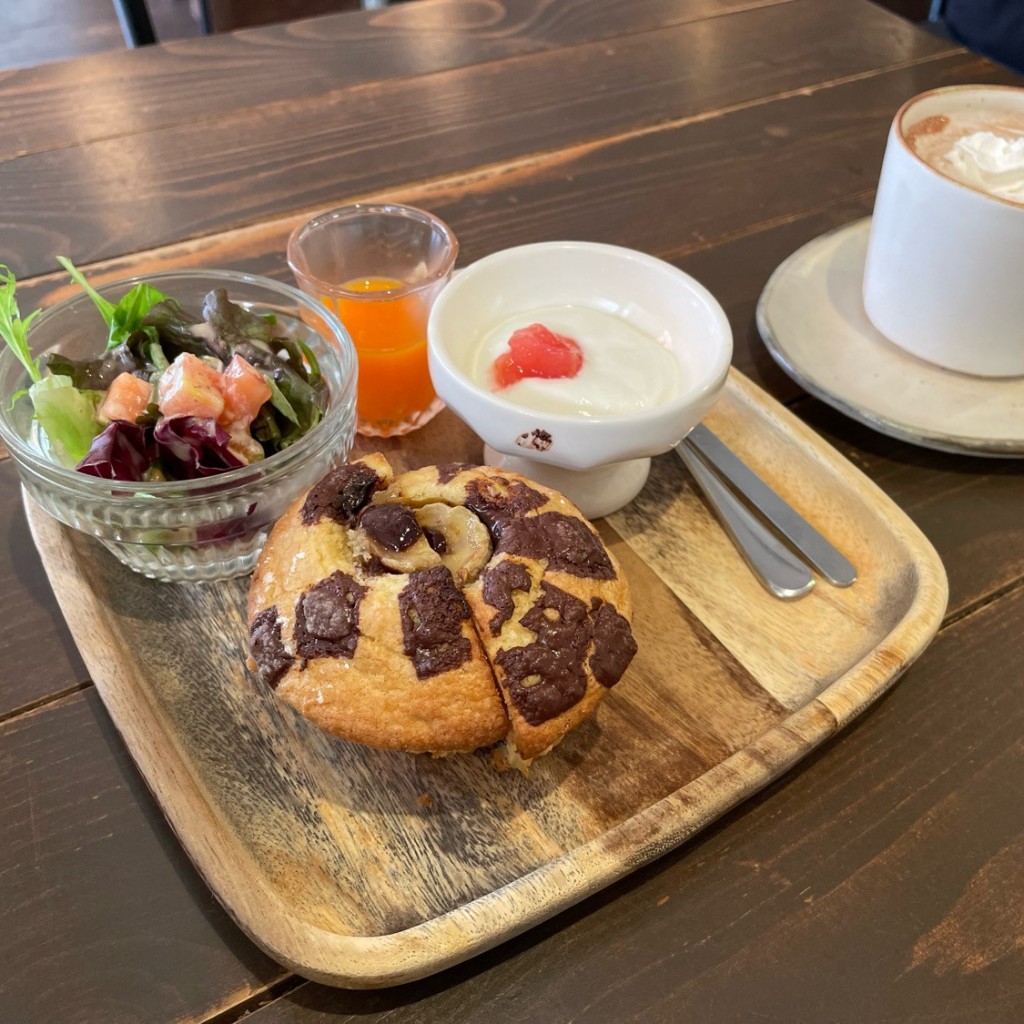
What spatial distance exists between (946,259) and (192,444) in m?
1.32

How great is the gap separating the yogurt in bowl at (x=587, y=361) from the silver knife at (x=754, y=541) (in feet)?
0.33

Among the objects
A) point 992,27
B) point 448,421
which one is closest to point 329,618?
point 448,421

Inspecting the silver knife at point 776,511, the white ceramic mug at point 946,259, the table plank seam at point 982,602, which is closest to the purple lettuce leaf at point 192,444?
the silver knife at point 776,511

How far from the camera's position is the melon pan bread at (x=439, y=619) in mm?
1113

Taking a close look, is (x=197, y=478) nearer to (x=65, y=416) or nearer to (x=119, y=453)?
(x=119, y=453)

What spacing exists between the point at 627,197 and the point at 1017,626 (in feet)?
4.57

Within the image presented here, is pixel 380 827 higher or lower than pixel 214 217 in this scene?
lower

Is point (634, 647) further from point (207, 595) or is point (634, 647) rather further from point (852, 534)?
point (207, 595)

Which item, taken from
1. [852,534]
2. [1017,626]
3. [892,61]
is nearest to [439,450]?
[852,534]

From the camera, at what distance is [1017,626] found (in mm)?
1387

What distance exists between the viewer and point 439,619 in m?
1.12

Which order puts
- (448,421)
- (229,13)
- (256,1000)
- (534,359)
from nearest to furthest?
1. (256,1000)
2. (534,359)
3. (448,421)
4. (229,13)

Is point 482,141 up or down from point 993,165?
down

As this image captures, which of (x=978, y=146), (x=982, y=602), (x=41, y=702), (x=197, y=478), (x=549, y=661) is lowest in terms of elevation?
(x=982, y=602)
